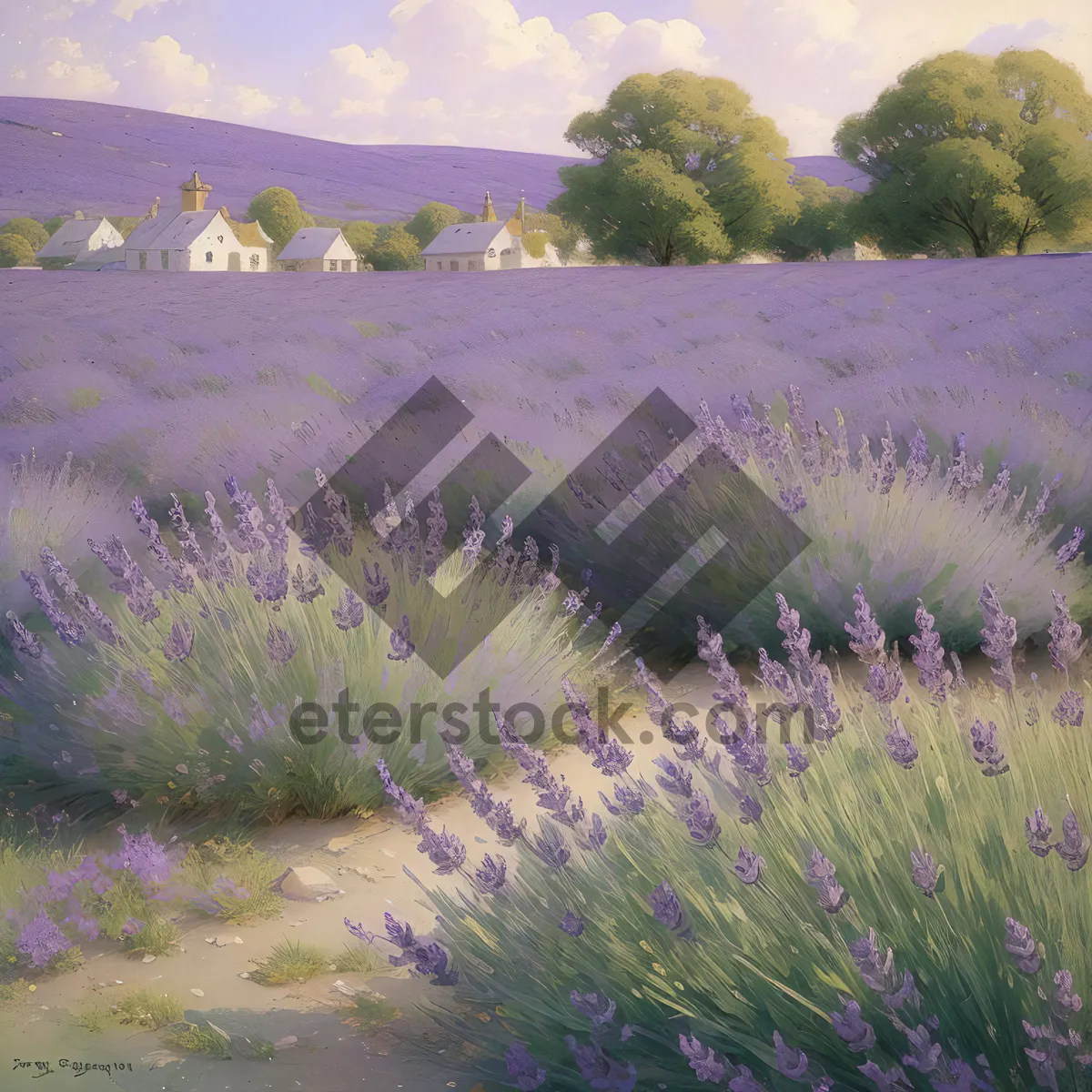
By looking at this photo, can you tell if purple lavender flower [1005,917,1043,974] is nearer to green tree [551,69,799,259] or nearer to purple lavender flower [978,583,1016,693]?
purple lavender flower [978,583,1016,693]

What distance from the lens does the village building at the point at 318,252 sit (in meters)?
16.0

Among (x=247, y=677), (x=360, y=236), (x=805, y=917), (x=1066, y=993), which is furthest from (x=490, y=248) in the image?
(x=1066, y=993)

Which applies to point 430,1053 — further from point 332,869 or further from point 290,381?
point 290,381

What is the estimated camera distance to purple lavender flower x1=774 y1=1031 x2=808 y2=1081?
1271mm

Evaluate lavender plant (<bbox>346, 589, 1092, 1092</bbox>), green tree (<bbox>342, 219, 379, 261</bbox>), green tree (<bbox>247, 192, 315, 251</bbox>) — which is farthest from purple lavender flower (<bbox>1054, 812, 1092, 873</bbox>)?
green tree (<bbox>247, 192, 315, 251</bbox>)

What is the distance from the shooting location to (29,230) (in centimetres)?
1366

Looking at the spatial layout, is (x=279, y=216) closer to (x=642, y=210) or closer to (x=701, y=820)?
(x=642, y=210)

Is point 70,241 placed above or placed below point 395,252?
below

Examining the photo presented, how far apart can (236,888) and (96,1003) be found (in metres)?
0.40

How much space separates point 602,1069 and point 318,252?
1570cm

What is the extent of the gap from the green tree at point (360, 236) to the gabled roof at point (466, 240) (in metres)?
1.10

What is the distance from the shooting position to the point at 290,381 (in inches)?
270

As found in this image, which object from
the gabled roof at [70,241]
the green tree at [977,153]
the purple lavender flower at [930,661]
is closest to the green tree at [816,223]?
the green tree at [977,153]

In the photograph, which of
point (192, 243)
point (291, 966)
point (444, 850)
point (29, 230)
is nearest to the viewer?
point (444, 850)
